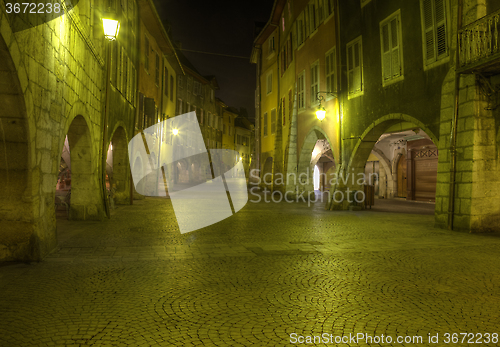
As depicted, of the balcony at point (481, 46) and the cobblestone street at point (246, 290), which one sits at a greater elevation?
the balcony at point (481, 46)

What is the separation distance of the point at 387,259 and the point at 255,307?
3275 mm

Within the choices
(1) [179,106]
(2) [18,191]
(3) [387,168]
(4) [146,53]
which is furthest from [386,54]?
(1) [179,106]

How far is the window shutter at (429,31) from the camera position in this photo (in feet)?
34.0

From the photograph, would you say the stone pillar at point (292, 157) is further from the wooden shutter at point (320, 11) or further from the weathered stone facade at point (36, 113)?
the weathered stone facade at point (36, 113)

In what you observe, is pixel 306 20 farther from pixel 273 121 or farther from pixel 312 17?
pixel 273 121

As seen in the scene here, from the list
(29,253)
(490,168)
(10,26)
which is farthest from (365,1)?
(29,253)

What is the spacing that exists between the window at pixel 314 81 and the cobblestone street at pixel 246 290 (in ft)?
33.3

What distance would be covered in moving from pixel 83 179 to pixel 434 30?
34.0 feet

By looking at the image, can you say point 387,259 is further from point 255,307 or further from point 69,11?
point 69,11

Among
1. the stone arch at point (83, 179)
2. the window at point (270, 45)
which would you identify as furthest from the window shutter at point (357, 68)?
the window at point (270, 45)

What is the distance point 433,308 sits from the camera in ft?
13.2

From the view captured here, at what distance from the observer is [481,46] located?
873 centimetres

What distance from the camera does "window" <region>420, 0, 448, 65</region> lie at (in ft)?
32.8

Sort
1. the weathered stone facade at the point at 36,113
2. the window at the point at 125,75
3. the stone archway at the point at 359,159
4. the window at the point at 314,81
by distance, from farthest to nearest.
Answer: the window at the point at 314,81 → the window at the point at 125,75 → the stone archway at the point at 359,159 → the weathered stone facade at the point at 36,113
